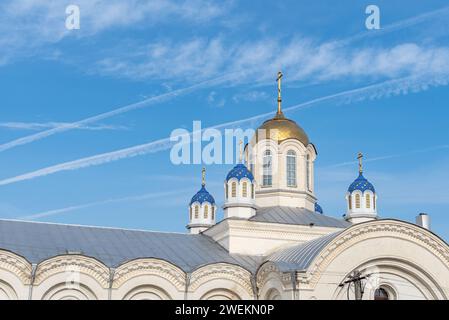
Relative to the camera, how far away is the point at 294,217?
30.8 meters

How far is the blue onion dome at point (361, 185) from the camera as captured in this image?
33438mm

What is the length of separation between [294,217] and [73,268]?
420 inches

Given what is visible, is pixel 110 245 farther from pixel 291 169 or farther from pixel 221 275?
pixel 291 169

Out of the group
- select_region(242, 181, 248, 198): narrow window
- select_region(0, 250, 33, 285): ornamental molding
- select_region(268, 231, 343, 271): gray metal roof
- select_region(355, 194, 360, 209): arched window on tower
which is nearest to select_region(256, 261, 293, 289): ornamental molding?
select_region(268, 231, 343, 271): gray metal roof

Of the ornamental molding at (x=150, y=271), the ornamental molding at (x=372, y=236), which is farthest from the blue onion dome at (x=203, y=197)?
the ornamental molding at (x=372, y=236)

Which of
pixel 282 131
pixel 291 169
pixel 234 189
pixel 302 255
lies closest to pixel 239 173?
pixel 234 189

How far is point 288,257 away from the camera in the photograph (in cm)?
2605

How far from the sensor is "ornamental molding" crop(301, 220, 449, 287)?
24000 mm

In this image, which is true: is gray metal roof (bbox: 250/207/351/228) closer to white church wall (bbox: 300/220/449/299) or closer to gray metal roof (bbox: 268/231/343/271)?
gray metal roof (bbox: 268/231/343/271)

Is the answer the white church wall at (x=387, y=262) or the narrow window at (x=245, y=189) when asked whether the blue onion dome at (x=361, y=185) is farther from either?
the white church wall at (x=387, y=262)

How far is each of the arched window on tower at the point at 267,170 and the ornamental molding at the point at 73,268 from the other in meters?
10.3

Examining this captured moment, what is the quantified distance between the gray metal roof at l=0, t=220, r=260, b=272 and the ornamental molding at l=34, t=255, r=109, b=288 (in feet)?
1.30

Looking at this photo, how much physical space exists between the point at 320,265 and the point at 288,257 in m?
2.20
